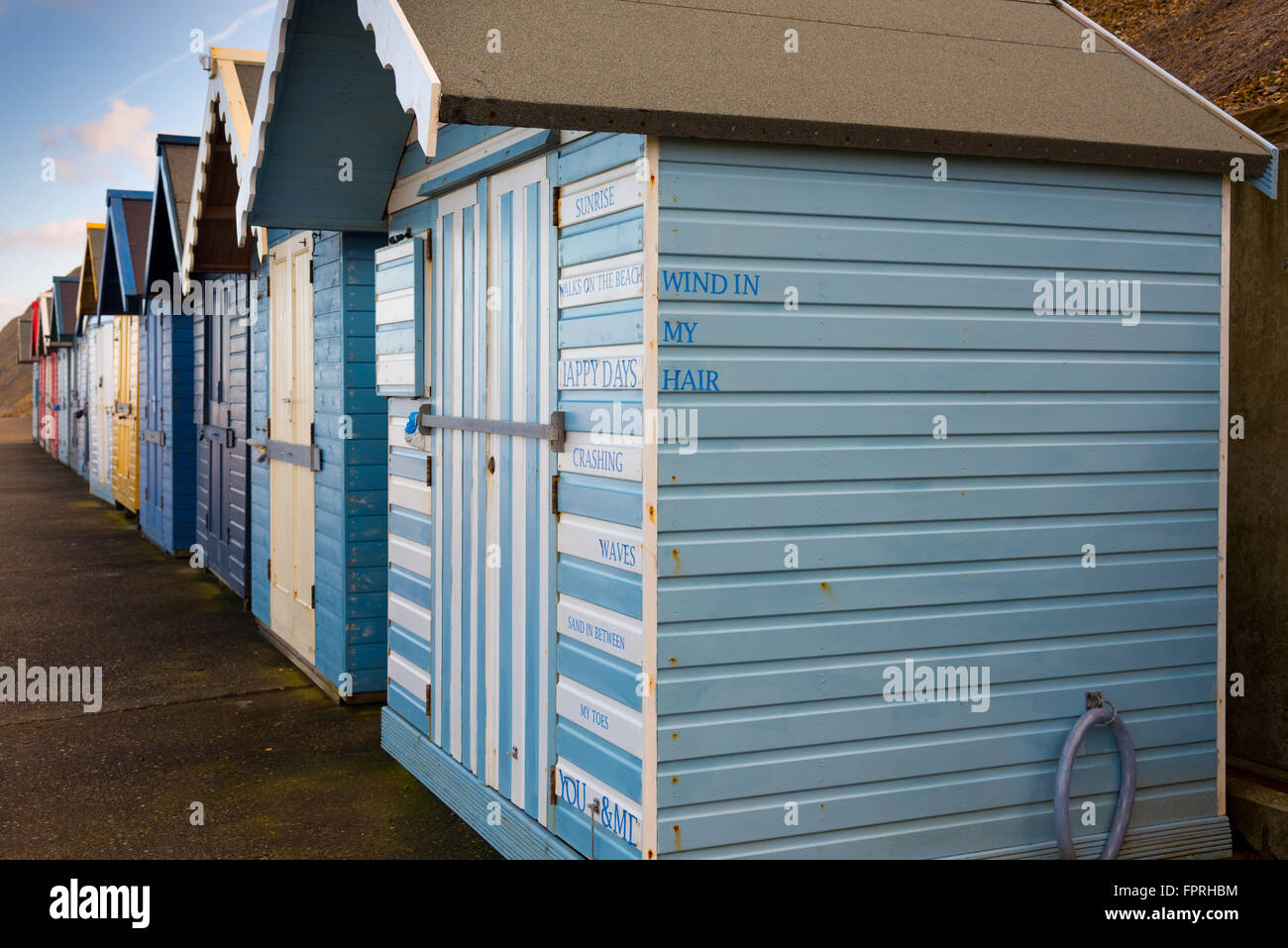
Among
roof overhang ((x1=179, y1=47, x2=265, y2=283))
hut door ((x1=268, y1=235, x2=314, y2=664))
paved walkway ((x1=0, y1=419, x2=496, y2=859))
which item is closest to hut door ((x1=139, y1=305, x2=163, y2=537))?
paved walkway ((x1=0, y1=419, x2=496, y2=859))

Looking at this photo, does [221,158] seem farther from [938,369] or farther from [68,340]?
[68,340]

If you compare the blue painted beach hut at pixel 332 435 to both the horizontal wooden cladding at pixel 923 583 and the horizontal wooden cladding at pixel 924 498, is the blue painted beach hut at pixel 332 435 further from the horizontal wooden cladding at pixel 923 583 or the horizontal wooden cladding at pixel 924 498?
the horizontal wooden cladding at pixel 923 583

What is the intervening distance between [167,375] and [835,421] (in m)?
10.8

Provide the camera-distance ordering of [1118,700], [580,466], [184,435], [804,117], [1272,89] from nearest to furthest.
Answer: [804,117] < [580,466] < [1118,700] < [1272,89] < [184,435]

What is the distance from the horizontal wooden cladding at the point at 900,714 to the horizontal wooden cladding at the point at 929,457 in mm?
760

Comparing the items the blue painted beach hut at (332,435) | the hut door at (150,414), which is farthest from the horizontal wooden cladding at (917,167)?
the hut door at (150,414)

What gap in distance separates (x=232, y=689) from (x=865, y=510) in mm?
4976

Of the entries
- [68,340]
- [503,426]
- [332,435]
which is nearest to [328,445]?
[332,435]

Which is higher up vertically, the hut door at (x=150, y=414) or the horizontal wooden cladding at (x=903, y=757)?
the hut door at (x=150, y=414)

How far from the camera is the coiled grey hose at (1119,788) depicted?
15.0 feet

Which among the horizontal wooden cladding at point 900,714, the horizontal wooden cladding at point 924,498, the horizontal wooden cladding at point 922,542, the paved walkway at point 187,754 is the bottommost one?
the paved walkway at point 187,754

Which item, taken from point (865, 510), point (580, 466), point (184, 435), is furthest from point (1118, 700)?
point (184, 435)

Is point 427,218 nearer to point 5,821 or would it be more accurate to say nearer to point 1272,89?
point 5,821

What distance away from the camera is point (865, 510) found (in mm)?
4367
